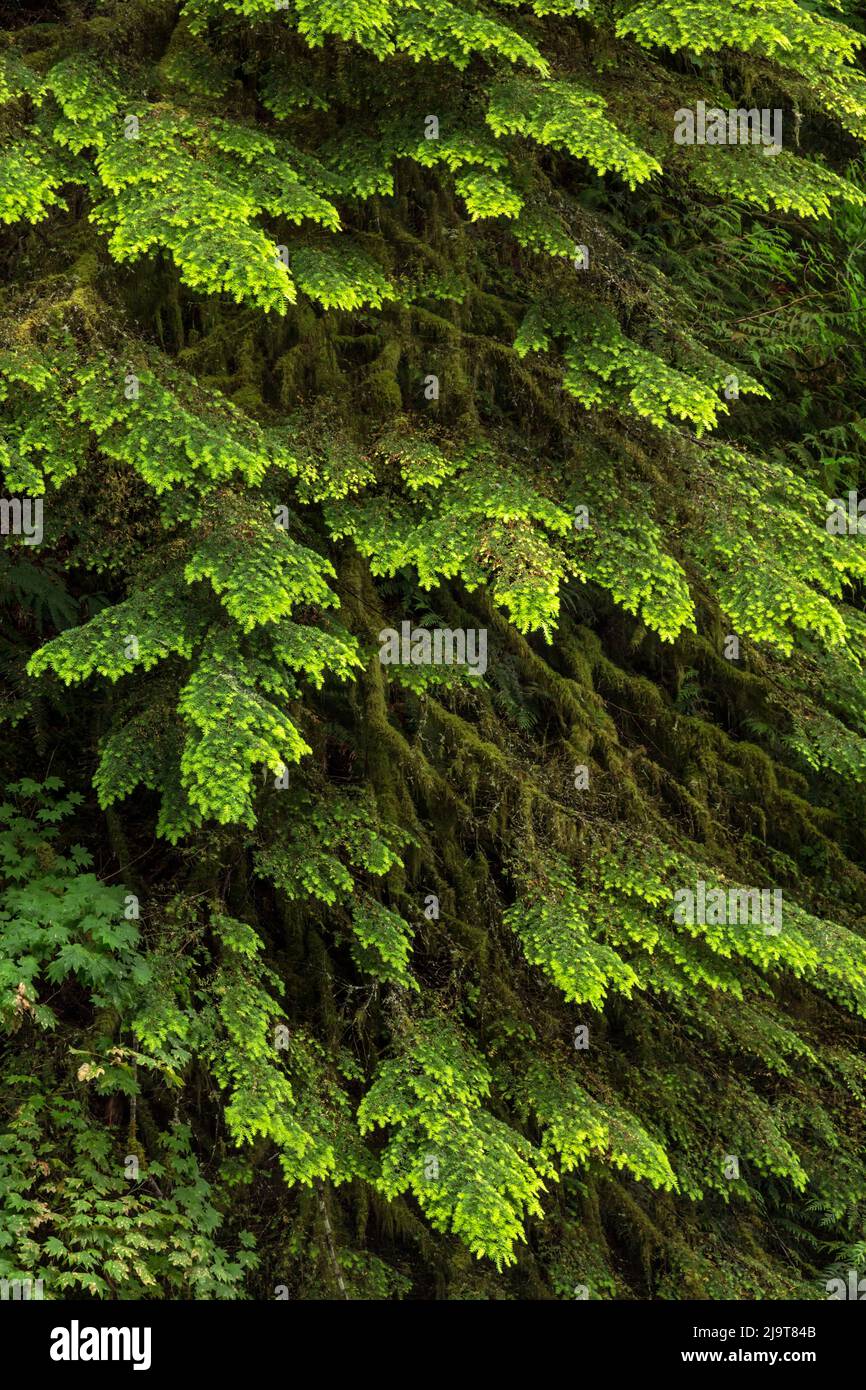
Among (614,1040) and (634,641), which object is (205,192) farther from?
(614,1040)

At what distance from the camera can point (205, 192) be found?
5.41 metres

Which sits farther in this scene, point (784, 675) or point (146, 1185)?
point (784, 675)

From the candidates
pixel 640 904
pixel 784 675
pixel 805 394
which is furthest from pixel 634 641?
pixel 805 394

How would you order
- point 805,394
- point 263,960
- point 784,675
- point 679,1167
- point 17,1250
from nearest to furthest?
point 17,1250 < point 263,960 < point 679,1167 < point 784,675 < point 805,394

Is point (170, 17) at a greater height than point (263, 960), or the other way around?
point (170, 17)

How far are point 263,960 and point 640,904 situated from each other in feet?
5.98

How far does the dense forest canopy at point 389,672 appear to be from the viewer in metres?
5.42

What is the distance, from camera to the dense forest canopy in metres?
5.42

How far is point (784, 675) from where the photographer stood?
779 centimetres

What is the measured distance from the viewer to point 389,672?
6.57m

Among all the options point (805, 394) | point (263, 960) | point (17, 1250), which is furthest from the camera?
point (805, 394)

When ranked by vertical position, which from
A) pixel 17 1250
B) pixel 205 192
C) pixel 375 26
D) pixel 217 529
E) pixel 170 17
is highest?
pixel 170 17

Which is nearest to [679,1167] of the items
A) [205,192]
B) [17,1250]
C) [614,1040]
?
[614,1040]

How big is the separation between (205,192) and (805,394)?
5.28 metres
